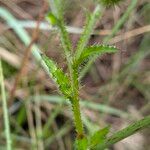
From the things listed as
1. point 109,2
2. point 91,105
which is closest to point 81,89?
point 91,105

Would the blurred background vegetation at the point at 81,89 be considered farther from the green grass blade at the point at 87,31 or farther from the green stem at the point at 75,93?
the green stem at the point at 75,93

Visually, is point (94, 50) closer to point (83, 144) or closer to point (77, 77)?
point (77, 77)

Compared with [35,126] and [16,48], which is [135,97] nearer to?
[35,126]

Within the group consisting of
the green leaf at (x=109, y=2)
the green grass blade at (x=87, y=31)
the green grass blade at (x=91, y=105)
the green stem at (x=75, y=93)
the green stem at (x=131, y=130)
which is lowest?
the green stem at (x=131, y=130)

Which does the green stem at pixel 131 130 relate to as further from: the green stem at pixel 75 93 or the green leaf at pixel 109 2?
the green leaf at pixel 109 2

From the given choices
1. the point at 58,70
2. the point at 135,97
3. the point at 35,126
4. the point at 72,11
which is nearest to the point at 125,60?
the point at 135,97

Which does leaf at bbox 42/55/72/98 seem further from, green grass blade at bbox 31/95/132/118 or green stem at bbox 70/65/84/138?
green grass blade at bbox 31/95/132/118

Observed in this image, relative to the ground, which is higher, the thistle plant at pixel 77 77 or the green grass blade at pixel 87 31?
the green grass blade at pixel 87 31

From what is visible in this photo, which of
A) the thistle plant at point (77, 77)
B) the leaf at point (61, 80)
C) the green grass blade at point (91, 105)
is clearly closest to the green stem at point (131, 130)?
the thistle plant at point (77, 77)

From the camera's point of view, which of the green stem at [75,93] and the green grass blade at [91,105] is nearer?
the green stem at [75,93]

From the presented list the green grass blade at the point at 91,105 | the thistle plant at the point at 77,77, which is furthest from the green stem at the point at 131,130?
the green grass blade at the point at 91,105
